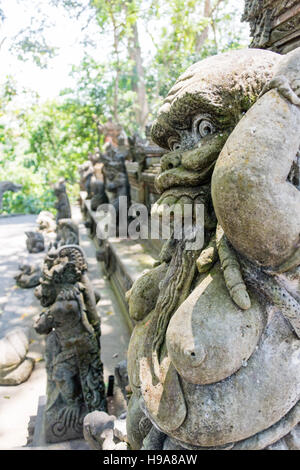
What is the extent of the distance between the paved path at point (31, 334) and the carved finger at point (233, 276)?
2.02 meters

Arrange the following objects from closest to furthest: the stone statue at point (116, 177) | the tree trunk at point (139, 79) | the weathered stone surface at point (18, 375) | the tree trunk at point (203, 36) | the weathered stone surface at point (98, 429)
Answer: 1. the weathered stone surface at point (98, 429)
2. the weathered stone surface at point (18, 375)
3. the stone statue at point (116, 177)
4. the tree trunk at point (203, 36)
5. the tree trunk at point (139, 79)

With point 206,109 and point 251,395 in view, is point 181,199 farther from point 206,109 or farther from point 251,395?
point 251,395

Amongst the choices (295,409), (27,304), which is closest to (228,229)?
(295,409)

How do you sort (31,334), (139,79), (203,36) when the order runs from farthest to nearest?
(139,79)
(203,36)
(31,334)

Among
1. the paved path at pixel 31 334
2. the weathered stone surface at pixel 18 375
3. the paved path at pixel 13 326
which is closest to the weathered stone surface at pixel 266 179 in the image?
the paved path at pixel 31 334

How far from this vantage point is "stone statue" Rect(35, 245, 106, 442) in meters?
2.51

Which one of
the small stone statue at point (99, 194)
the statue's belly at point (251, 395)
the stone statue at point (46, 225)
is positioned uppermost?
the statue's belly at point (251, 395)

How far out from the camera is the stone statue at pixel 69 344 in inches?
98.7

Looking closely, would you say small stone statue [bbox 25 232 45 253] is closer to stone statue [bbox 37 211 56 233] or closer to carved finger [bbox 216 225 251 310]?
stone statue [bbox 37 211 56 233]

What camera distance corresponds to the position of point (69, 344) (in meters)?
2.60

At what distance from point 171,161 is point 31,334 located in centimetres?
388

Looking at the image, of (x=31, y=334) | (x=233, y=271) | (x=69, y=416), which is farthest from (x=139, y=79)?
(x=233, y=271)

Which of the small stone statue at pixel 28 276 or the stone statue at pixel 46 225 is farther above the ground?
the small stone statue at pixel 28 276

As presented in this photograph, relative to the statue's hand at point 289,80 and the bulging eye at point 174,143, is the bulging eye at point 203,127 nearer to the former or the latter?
the bulging eye at point 174,143
